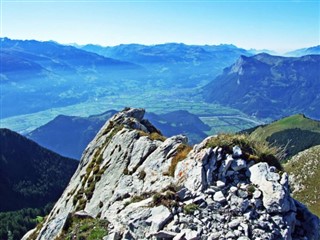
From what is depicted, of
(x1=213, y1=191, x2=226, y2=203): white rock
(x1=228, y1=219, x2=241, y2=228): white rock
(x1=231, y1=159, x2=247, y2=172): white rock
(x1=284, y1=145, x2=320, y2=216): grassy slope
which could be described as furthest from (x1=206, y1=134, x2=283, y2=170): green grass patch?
(x1=284, y1=145, x2=320, y2=216): grassy slope

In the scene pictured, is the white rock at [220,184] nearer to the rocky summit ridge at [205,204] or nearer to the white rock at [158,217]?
the rocky summit ridge at [205,204]

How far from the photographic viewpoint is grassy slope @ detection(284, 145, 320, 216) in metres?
112

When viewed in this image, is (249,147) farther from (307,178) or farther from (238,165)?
(307,178)

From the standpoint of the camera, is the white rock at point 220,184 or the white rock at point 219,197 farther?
the white rock at point 220,184

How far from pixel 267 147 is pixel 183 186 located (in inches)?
235

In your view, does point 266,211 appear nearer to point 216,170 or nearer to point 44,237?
point 216,170

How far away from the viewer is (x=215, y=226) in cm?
1919

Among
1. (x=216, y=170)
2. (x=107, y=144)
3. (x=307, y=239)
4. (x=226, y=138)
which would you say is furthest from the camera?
(x=107, y=144)

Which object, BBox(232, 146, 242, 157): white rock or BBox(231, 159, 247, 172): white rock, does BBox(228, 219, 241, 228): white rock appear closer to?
BBox(231, 159, 247, 172): white rock

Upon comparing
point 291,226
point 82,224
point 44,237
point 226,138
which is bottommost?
point 44,237

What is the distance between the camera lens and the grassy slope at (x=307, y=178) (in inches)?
4412

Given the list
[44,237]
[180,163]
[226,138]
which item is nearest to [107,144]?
[44,237]

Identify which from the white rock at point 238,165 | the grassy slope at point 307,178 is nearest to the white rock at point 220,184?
the white rock at point 238,165

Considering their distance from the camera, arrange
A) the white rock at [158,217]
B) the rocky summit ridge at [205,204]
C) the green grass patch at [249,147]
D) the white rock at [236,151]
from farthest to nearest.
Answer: the green grass patch at [249,147] < the white rock at [236,151] < the white rock at [158,217] < the rocky summit ridge at [205,204]
